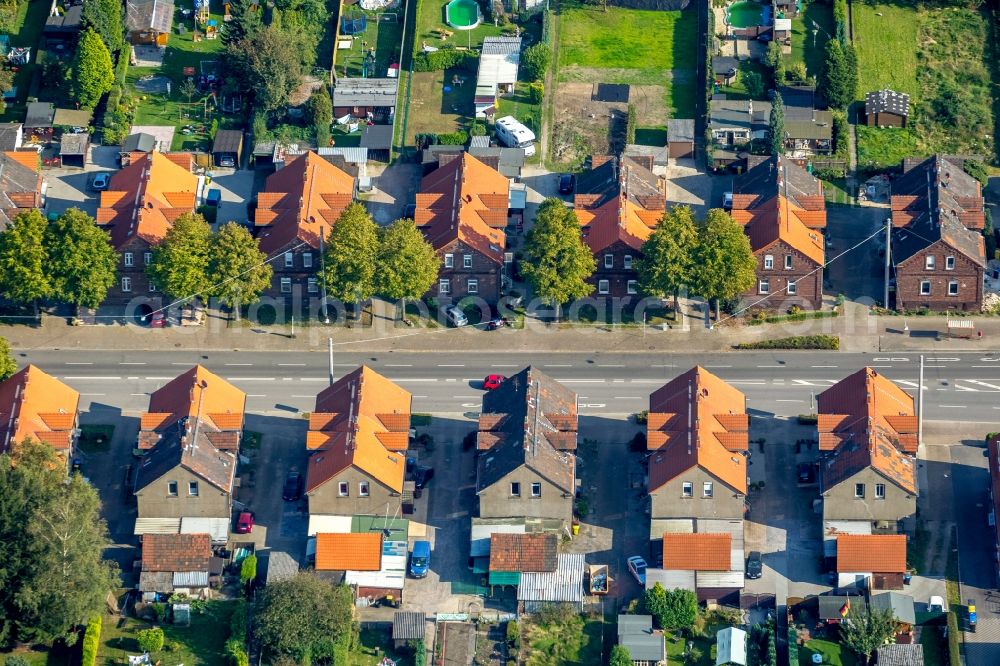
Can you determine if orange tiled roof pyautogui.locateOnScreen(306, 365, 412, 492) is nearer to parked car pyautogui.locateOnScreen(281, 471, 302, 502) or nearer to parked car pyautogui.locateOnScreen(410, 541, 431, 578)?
parked car pyautogui.locateOnScreen(281, 471, 302, 502)

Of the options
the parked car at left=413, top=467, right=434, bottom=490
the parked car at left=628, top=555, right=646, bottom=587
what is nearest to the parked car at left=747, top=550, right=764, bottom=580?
the parked car at left=628, top=555, right=646, bottom=587

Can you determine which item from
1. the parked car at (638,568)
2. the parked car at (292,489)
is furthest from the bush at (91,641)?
the parked car at (638,568)

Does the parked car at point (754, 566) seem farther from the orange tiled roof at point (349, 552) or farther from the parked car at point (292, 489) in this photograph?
the parked car at point (292, 489)

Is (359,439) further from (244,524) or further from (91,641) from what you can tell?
(91,641)

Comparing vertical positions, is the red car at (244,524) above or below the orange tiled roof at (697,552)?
below

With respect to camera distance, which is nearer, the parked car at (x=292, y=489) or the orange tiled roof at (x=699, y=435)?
the orange tiled roof at (x=699, y=435)

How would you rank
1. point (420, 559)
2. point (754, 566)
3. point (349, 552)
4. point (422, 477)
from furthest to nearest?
point (422, 477) < point (420, 559) < point (754, 566) < point (349, 552)

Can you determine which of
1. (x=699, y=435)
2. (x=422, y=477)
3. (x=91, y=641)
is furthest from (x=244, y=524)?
(x=699, y=435)
